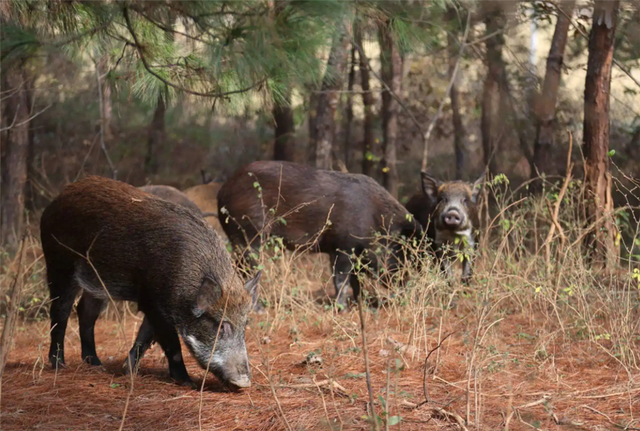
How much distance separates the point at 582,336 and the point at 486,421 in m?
2.20

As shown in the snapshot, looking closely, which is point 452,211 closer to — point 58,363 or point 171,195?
point 171,195

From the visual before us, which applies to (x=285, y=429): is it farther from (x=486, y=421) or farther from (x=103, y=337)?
(x=103, y=337)

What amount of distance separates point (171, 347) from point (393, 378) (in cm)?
148

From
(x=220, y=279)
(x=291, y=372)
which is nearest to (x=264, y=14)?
(x=220, y=279)

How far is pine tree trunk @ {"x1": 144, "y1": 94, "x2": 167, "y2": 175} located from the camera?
63.3 feet

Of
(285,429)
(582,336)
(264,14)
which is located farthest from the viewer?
(582,336)

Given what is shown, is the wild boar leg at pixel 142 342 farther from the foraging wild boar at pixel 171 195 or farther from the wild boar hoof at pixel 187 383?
the foraging wild boar at pixel 171 195

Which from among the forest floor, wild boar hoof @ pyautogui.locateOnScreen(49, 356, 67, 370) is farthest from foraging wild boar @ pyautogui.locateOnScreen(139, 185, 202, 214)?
wild boar hoof @ pyautogui.locateOnScreen(49, 356, 67, 370)

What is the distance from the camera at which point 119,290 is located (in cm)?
561

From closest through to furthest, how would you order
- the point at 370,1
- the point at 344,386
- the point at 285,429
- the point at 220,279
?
the point at 285,429
the point at 344,386
the point at 220,279
the point at 370,1

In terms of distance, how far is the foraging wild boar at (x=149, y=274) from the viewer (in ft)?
16.9

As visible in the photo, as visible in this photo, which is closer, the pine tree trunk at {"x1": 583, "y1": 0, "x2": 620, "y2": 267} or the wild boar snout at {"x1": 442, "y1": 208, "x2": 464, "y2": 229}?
the wild boar snout at {"x1": 442, "y1": 208, "x2": 464, "y2": 229}

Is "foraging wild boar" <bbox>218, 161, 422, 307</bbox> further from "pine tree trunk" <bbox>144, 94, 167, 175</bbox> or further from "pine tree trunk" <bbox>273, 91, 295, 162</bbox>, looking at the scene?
"pine tree trunk" <bbox>144, 94, 167, 175</bbox>

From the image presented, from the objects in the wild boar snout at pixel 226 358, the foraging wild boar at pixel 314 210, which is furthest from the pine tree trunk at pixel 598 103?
the wild boar snout at pixel 226 358
